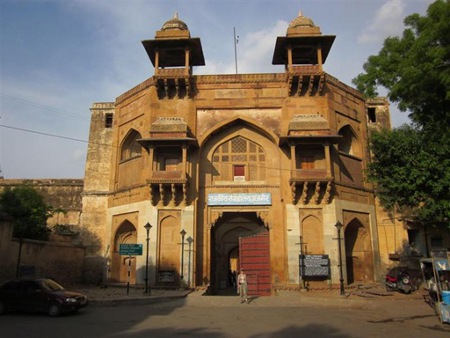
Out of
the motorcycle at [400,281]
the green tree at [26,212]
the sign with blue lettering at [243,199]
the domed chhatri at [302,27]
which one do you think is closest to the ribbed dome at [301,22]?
the domed chhatri at [302,27]

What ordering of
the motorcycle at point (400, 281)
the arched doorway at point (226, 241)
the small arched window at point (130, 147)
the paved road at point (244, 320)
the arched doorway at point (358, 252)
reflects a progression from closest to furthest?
1. the paved road at point (244, 320)
2. the motorcycle at point (400, 281)
3. the arched doorway at point (358, 252)
4. the small arched window at point (130, 147)
5. the arched doorway at point (226, 241)

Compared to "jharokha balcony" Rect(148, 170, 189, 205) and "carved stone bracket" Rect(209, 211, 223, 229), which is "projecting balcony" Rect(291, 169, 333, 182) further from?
"jharokha balcony" Rect(148, 170, 189, 205)

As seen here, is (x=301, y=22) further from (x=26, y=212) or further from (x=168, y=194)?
(x=26, y=212)

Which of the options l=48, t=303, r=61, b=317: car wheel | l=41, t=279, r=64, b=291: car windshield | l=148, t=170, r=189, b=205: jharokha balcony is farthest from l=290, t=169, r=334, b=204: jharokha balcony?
l=48, t=303, r=61, b=317: car wheel

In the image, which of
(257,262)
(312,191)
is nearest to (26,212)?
(257,262)

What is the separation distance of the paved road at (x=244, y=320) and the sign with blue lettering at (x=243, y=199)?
5293mm

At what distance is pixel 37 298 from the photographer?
40.9 feet

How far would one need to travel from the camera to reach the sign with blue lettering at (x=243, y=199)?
19672 millimetres

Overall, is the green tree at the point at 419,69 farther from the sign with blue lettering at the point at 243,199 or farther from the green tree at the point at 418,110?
the sign with blue lettering at the point at 243,199

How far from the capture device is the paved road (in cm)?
955

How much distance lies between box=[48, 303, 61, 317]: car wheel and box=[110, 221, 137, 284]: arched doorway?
8.14m

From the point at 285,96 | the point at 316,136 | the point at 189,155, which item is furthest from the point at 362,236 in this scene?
the point at 189,155

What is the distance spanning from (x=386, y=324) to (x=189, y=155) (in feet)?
39.3

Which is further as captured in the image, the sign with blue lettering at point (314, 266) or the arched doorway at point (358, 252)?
the arched doorway at point (358, 252)
